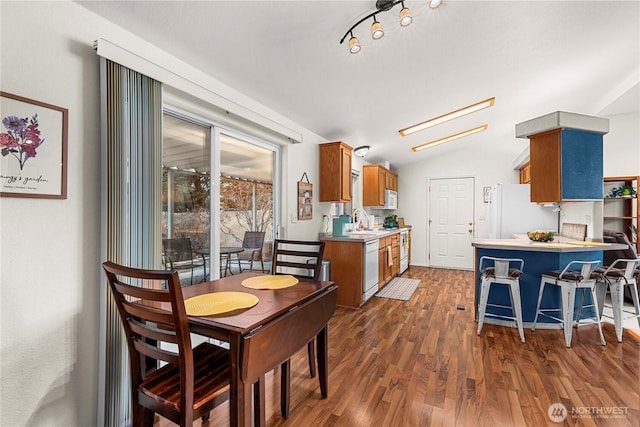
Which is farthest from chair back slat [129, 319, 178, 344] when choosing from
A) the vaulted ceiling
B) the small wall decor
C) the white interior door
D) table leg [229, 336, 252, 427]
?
the white interior door

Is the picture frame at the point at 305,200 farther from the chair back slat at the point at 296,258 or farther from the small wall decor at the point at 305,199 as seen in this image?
the chair back slat at the point at 296,258

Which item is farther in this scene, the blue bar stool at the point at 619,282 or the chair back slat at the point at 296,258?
the blue bar stool at the point at 619,282

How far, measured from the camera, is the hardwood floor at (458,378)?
68.1 inches

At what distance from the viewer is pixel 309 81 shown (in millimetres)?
2676

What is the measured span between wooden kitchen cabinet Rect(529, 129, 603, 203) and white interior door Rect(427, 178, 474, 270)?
3257mm

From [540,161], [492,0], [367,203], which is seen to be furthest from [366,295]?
[492,0]

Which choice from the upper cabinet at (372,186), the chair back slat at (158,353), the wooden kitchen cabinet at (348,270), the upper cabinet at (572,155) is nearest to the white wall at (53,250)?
the chair back slat at (158,353)

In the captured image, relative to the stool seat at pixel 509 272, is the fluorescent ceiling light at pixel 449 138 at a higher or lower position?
higher

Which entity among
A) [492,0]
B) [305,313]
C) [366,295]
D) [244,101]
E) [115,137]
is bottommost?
[366,295]

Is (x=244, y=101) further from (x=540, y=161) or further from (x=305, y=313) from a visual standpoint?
(x=540, y=161)

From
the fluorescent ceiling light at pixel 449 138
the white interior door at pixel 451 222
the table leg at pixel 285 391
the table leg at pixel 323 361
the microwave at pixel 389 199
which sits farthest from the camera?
the white interior door at pixel 451 222

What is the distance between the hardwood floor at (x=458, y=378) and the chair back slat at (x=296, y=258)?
0.77 metres

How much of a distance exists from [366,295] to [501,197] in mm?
2405

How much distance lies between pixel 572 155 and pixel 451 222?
3566 mm
